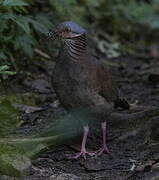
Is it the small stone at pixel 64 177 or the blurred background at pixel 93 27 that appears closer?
the small stone at pixel 64 177

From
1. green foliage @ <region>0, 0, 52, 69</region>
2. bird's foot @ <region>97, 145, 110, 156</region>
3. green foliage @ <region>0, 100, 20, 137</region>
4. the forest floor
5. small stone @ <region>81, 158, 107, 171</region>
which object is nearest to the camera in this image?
the forest floor

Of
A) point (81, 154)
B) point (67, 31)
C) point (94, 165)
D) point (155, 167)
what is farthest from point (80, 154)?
point (67, 31)

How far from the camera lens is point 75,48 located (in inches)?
201

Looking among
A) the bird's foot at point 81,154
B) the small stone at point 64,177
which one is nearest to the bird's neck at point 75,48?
the bird's foot at point 81,154

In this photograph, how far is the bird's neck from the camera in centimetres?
508

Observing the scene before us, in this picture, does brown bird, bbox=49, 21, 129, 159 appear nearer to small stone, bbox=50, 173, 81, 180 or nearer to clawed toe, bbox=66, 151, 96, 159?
clawed toe, bbox=66, 151, 96, 159

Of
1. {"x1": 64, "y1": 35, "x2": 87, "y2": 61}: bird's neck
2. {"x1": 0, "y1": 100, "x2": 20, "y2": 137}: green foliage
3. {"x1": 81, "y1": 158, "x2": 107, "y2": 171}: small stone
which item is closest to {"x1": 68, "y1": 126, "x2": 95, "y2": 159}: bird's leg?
{"x1": 81, "y1": 158, "x2": 107, "y2": 171}: small stone

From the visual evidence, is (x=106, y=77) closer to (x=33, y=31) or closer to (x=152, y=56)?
(x=33, y=31)

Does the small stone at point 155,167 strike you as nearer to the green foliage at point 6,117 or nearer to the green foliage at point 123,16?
the green foliage at point 6,117

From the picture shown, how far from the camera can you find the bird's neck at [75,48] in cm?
508

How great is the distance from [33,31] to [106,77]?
6.92 feet

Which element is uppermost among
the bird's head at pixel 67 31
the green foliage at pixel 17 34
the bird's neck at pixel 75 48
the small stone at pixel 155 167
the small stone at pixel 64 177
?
the bird's head at pixel 67 31

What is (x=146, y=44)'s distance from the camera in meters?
12.8

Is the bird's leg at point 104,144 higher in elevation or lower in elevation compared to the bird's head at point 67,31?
lower
